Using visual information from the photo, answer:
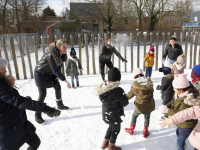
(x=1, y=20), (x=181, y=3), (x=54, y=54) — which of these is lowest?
(x=54, y=54)

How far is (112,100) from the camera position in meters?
2.27

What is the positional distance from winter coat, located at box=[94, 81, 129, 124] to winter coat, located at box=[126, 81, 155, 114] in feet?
1.03

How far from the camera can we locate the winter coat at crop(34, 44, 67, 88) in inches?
123

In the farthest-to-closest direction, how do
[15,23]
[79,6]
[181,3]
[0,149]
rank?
1. [79,6]
2. [15,23]
3. [181,3]
4. [0,149]

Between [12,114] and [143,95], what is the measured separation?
186cm

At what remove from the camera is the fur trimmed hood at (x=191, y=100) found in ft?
5.87

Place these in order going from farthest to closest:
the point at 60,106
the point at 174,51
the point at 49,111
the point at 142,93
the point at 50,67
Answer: the point at 174,51, the point at 60,106, the point at 50,67, the point at 142,93, the point at 49,111

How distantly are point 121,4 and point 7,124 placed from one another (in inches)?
1028

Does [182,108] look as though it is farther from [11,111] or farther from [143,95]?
[11,111]

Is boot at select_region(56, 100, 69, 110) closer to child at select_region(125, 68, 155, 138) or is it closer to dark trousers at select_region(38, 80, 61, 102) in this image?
dark trousers at select_region(38, 80, 61, 102)

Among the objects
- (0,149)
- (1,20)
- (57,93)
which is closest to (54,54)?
(57,93)

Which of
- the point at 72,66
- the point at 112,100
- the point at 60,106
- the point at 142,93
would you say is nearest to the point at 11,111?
the point at 112,100

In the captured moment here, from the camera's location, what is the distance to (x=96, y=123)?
3.32m

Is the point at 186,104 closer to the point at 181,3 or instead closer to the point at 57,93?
the point at 57,93
